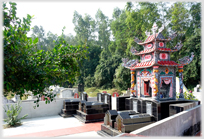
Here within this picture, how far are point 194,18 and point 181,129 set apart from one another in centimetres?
2401

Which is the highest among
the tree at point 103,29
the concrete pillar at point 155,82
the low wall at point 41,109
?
the tree at point 103,29

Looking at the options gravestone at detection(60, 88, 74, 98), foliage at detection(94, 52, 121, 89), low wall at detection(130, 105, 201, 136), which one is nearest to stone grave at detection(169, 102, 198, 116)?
low wall at detection(130, 105, 201, 136)

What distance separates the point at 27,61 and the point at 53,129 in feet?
21.4

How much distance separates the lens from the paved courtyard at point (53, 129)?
8.33 meters

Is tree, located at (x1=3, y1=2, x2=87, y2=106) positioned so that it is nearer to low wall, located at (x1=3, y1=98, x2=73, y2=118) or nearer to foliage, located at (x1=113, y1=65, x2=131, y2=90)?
low wall, located at (x1=3, y1=98, x2=73, y2=118)

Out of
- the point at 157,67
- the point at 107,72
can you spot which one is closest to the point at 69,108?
the point at 157,67

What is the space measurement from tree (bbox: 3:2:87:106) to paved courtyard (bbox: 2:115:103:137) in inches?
193

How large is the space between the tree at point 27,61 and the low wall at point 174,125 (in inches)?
107

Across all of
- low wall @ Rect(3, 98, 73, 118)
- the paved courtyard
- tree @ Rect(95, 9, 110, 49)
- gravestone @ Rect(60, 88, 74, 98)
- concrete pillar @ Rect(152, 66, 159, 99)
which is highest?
tree @ Rect(95, 9, 110, 49)

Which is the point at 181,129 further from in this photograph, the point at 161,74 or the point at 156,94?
the point at 161,74

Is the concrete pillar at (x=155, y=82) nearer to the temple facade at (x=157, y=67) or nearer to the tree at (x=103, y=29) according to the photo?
the temple facade at (x=157, y=67)

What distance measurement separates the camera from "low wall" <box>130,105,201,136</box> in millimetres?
5163

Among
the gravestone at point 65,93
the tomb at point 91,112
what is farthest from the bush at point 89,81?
the tomb at point 91,112

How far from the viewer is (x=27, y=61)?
371 centimetres
